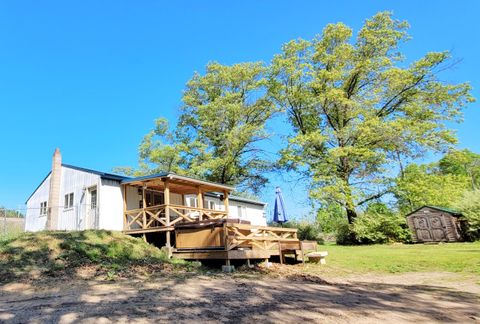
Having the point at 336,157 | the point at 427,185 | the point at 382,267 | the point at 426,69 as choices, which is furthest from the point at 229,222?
the point at 426,69

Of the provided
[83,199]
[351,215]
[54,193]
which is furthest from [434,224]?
[54,193]

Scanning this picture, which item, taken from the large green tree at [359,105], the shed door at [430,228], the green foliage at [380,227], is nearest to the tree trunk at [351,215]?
the large green tree at [359,105]

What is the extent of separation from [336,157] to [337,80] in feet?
20.7

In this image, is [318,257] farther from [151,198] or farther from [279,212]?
[151,198]

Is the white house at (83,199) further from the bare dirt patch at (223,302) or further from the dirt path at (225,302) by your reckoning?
the dirt path at (225,302)

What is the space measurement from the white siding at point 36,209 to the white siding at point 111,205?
478 centimetres

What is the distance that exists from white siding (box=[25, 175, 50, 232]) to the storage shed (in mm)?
22168

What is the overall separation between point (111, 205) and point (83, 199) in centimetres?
175

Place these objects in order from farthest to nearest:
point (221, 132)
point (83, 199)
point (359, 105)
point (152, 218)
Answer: point (221, 132) → point (359, 105) → point (83, 199) → point (152, 218)

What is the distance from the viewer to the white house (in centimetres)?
1489

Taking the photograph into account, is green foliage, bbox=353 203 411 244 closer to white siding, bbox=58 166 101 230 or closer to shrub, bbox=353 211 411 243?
shrub, bbox=353 211 411 243

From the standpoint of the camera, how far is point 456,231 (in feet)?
67.3

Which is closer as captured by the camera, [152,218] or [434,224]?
[152,218]

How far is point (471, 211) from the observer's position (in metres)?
19.2
